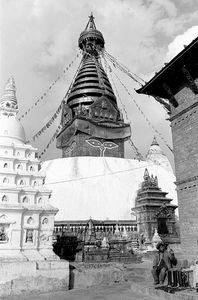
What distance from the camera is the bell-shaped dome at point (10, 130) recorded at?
14.6 metres

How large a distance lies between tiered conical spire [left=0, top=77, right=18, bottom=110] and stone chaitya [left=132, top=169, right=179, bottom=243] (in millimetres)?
12617

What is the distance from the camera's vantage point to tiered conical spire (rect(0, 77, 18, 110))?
15.3 metres

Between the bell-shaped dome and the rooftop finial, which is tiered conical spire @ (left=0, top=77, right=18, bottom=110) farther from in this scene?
the rooftop finial

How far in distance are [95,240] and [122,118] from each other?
2373 cm

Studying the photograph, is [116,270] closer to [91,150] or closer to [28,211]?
[28,211]

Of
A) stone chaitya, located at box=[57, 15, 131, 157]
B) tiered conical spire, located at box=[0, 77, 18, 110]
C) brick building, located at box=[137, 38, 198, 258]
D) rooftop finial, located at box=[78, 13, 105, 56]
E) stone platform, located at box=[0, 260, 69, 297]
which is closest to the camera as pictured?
stone platform, located at box=[0, 260, 69, 297]

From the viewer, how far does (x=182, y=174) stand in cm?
1188

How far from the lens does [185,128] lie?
39.0 feet

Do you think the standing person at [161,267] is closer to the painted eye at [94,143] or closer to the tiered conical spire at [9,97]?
the tiered conical spire at [9,97]

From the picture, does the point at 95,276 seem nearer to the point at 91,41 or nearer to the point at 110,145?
the point at 110,145

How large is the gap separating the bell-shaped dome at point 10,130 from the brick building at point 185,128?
268 inches

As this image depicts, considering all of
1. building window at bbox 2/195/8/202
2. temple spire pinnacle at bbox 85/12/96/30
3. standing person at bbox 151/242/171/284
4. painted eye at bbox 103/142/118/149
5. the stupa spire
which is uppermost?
temple spire pinnacle at bbox 85/12/96/30

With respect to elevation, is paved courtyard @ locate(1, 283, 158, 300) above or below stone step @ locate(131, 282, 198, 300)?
below

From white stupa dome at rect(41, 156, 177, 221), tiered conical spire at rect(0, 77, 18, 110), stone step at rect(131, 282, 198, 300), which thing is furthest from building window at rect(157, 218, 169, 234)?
tiered conical spire at rect(0, 77, 18, 110)
